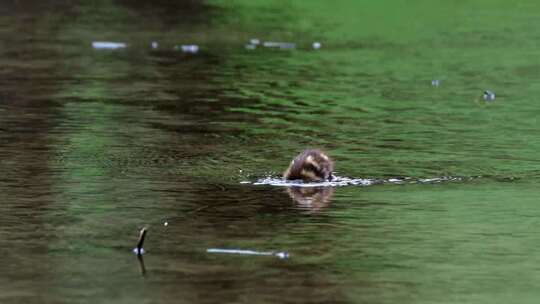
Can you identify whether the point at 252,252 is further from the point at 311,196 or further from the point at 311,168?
the point at 311,168

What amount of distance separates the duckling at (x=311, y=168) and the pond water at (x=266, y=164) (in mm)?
161

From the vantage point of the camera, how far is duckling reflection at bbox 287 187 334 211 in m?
10.9

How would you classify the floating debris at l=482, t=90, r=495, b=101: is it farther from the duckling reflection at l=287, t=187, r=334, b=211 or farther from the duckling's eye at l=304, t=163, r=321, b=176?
the duckling reflection at l=287, t=187, r=334, b=211

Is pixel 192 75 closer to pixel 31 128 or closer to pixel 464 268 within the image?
pixel 31 128

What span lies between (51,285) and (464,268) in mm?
2157

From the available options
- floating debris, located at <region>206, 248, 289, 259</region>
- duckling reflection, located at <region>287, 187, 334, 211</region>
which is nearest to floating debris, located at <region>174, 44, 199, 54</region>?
duckling reflection, located at <region>287, 187, 334, 211</region>

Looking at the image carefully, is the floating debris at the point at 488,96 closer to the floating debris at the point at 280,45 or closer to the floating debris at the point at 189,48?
the floating debris at the point at 280,45

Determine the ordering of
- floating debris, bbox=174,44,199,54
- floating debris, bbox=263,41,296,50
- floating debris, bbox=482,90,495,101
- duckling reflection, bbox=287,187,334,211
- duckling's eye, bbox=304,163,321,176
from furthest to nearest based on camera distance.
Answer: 1. floating debris, bbox=263,41,296,50
2. floating debris, bbox=174,44,199,54
3. floating debris, bbox=482,90,495,101
4. duckling's eye, bbox=304,163,321,176
5. duckling reflection, bbox=287,187,334,211

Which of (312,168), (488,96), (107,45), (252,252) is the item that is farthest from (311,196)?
(107,45)

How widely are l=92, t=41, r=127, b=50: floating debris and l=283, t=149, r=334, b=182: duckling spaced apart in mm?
10707

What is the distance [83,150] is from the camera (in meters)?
13.3

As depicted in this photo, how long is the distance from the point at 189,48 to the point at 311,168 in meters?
10.9

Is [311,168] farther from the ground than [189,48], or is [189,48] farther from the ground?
[311,168]

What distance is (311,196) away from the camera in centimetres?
1130
